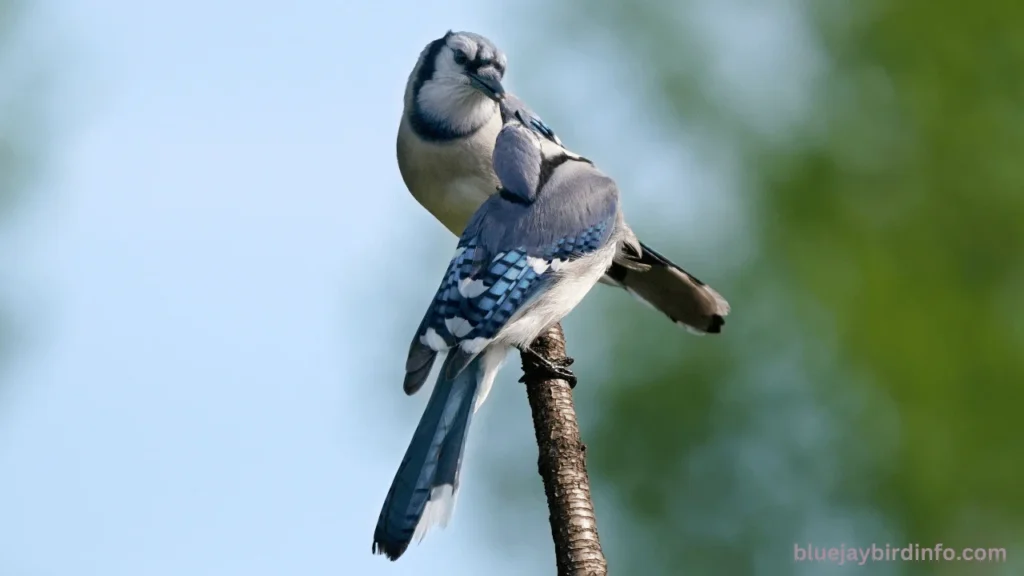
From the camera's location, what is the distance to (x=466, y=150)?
10.5 feet

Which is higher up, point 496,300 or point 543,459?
point 496,300

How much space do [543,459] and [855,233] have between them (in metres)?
4.80

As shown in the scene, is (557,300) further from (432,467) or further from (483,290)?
(432,467)

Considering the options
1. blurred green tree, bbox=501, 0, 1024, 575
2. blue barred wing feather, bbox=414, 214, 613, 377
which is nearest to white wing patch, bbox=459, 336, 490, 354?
blue barred wing feather, bbox=414, 214, 613, 377

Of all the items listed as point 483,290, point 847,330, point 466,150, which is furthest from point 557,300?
point 847,330

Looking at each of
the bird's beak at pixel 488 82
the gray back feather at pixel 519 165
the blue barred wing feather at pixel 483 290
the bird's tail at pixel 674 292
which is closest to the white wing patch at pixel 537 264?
the blue barred wing feather at pixel 483 290

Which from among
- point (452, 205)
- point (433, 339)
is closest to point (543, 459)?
point (433, 339)

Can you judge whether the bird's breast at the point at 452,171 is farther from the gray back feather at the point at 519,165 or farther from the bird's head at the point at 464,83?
the gray back feather at the point at 519,165

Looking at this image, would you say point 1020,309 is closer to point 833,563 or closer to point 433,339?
point 833,563

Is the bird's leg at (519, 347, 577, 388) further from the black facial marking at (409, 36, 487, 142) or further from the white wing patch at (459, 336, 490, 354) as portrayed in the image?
the black facial marking at (409, 36, 487, 142)

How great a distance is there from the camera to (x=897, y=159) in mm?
7230

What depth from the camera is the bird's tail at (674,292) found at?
10.00ft

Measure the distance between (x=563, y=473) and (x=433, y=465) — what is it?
0.70ft

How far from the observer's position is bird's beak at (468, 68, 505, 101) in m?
3.13
